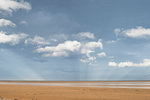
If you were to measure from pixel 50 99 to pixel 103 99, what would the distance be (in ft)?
22.0

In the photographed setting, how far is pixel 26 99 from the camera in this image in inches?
721

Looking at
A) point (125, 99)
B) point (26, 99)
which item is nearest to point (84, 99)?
point (125, 99)

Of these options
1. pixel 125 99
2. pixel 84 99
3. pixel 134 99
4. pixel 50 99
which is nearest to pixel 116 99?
pixel 125 99

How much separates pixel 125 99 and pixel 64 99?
7.64 metres

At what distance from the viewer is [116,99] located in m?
17.8

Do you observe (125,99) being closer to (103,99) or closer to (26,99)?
(103,99)

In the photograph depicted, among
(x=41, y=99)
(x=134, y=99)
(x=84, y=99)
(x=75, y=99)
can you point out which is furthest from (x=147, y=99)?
(x=41, y=99)

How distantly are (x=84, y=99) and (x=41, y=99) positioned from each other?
18.0ft

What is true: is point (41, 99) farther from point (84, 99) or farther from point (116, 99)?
point (116, 99)

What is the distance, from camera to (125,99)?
17797 mm

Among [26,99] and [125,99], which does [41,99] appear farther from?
[125,99]

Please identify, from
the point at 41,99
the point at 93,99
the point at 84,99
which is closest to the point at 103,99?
the point at 93,99

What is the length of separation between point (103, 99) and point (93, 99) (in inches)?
48.5

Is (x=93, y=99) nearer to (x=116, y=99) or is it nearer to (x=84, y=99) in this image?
(x=84, y=99)
